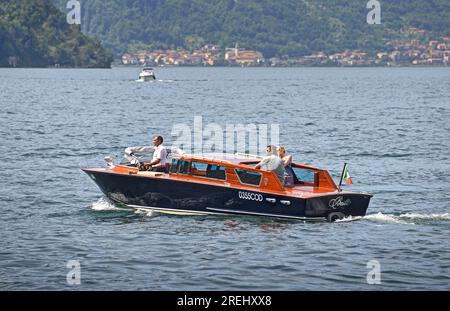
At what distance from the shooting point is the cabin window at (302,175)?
99.8 feet

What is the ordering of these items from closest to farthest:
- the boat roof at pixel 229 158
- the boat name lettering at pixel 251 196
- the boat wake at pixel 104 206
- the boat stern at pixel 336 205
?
the boat stern at pixel 336 205 < the boat name lettering at pixel 251 196 < the boat roof at pixel 229 158 < the boat wake at pixel 104 206

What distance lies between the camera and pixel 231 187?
95.9 feet

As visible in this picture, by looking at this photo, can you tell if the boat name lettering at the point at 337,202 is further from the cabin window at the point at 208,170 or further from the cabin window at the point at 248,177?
the cabin window at the point at 208,170

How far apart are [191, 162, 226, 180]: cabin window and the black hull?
0.37 metres

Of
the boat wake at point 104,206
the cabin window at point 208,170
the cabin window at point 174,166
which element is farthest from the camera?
the boat wake at point 104,206

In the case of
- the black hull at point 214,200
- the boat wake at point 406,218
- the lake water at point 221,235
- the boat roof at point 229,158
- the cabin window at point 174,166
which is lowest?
the lake water at point 221,235

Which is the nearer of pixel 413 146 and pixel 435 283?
pixel 435 283

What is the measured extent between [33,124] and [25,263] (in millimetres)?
47111

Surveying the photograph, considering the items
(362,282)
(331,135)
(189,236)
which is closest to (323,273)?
(362,282)

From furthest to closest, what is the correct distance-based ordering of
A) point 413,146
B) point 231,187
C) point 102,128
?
point 102,128 < point 413,146 < point 231,187

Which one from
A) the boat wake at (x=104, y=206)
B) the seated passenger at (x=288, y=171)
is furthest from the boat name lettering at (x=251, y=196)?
the boat wake at (x=104, y=206)

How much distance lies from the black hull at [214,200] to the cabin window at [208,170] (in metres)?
0.37

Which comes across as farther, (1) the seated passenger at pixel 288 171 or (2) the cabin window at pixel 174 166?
(2) the cabin window at pixel 174 166

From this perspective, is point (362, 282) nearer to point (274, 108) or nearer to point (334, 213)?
point (334, 213)
